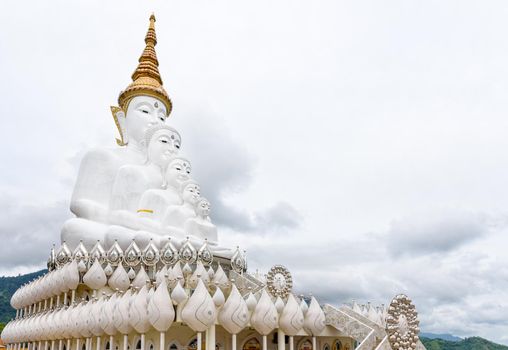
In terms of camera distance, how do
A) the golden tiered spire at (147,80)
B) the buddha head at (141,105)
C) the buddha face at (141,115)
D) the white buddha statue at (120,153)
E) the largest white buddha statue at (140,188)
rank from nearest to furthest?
the largest white buddha statue at (140,188)
the white buddha statue at (120,153)
the buddha face at (141,115)
the buddha head at (141,105)
the golden tiered spire at (147,80)

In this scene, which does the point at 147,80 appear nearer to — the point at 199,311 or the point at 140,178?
the point at 140,178

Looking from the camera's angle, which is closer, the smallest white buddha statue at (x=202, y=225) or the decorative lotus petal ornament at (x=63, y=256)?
the decorative lotus petal ornament at (x=63, y=256)

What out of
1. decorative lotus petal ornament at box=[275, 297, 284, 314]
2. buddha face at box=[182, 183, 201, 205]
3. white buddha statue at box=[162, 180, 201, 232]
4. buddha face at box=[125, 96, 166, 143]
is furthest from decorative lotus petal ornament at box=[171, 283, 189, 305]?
buddha face at box=[125, 96, 166, 143]

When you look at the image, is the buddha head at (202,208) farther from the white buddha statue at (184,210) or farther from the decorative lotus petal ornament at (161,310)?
the decorative lotus petal ornament at (161,310)

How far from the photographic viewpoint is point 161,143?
26.9 meters

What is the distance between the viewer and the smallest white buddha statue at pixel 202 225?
23406 mm

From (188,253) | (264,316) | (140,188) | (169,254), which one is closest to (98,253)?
(169,254)

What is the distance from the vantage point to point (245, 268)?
24.2 meters

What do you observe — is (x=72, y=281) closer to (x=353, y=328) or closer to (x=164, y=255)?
(x=164, y=255)

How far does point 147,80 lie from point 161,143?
5.84m

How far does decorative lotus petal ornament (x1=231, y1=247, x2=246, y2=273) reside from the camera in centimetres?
2345

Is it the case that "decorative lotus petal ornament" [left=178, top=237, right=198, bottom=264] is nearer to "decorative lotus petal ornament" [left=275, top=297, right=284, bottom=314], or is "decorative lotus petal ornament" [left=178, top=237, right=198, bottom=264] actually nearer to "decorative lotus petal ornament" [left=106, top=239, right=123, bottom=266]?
"decorative lotus petal ornament" [left=106, top=239, right=123, bottom=266]

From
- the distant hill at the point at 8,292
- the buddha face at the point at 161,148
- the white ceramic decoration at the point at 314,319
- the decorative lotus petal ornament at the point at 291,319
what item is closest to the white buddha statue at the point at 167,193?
the buddha face at the point at 161,148

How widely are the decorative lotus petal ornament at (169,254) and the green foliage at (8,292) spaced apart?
6381 cm
